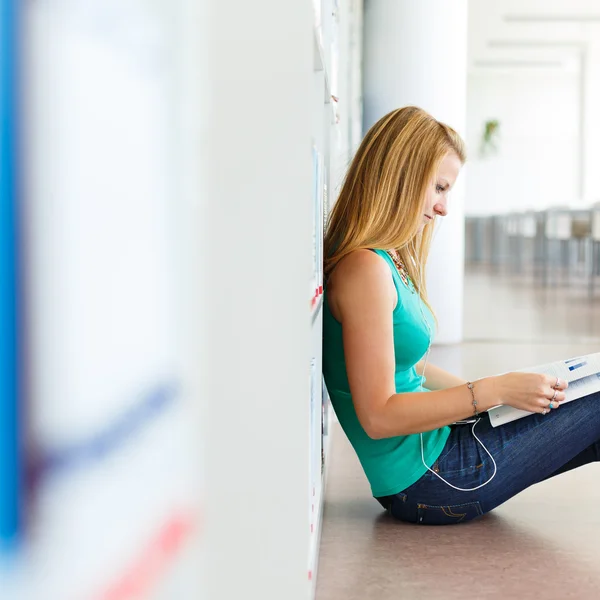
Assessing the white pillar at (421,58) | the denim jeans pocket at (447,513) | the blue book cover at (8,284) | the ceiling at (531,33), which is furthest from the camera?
the ceiling at (531,33)

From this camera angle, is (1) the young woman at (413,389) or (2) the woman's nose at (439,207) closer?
(1) the young woman at (413,389)

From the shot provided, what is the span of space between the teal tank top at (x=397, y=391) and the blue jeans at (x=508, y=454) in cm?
3

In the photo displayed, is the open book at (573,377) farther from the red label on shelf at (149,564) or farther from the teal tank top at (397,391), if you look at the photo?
the red label on shelf at (149,564)

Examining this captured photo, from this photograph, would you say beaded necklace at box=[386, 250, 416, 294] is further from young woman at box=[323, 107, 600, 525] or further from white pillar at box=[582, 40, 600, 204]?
white pillar at box=[582, 40, 600, 204]

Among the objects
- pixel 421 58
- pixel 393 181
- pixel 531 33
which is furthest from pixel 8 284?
pixel 531 33

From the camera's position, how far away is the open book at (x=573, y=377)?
1560mm

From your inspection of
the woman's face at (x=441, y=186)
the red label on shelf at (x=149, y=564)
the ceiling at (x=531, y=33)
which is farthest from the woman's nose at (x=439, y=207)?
the ceiling at (x=531, y=33)

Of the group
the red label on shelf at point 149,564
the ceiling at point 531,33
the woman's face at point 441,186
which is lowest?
the red label on shelf at point 149,564

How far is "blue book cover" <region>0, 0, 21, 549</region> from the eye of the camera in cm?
35

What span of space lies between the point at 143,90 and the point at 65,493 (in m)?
0.23

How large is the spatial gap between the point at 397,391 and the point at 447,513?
0.27m

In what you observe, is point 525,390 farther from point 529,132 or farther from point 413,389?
point 529,132

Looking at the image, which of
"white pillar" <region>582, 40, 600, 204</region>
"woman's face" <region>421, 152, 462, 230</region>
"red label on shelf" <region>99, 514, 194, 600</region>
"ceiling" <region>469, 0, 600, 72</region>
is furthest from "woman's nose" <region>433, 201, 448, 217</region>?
"white pillar" <region>582, 40, 600, 204</region>

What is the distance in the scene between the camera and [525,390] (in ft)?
A: 4.85
